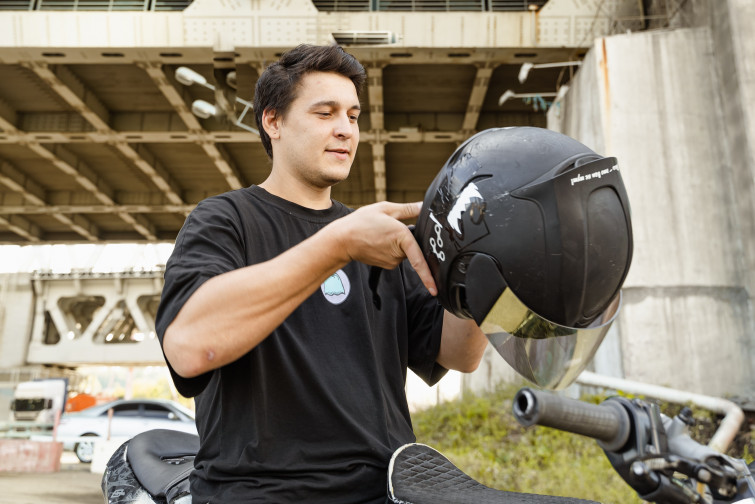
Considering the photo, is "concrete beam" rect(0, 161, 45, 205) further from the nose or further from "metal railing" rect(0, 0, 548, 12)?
the nose

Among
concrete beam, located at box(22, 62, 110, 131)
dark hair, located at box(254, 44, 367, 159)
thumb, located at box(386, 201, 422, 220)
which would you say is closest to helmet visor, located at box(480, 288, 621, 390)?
thumb, located at box(386, 201, 422, 220)

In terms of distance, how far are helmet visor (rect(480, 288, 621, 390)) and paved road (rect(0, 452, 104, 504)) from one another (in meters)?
8.32

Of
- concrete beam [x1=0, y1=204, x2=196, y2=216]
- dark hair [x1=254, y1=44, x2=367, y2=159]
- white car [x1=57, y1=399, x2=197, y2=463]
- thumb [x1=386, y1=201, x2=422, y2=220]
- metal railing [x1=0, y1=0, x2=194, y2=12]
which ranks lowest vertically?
white car [x1=57, y1=399, x2=197, y2=463]

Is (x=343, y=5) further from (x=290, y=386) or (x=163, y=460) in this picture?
(x=290, y=386)

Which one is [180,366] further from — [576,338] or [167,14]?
[167,14]

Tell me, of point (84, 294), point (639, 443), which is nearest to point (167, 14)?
point (639, 443)

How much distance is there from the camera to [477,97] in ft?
57.2

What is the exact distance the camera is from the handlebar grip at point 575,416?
0.98 meters

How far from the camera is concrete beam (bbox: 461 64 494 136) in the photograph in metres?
15.8

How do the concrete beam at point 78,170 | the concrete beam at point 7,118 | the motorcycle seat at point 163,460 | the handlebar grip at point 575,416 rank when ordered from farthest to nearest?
the concrete beam at point 78,170 → the concrete beam at point 7,118 → the motorcycle seat at point 163,460 → the handlebar grip at point 575,416

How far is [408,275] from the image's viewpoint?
2281mm

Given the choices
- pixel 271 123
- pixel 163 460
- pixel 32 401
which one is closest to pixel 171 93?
pixel 32 401

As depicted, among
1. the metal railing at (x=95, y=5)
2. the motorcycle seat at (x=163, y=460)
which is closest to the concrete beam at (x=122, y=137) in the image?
the metal railing at (x=95, y=5)

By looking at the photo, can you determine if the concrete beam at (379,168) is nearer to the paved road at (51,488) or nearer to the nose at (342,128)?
the paved road at (51,488)
